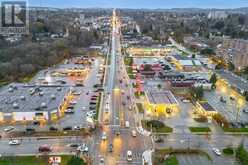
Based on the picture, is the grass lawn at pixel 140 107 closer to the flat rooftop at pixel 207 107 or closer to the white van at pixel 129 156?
the flat rooftop at pixel 207 107

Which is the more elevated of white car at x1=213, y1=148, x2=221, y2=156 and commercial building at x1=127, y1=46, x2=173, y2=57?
commercial building at x1=127, y1=46, x2=173, y2=57

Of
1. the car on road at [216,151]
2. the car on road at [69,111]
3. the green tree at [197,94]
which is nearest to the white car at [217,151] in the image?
the car on road at [216,151]

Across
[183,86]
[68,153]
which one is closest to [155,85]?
[183,86]

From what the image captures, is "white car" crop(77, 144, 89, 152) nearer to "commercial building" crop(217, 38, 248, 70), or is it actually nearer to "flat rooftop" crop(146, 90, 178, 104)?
"flat rooftop" crop(146, 90, 178, 104)

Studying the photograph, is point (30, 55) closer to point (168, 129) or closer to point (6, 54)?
point (6, 54)

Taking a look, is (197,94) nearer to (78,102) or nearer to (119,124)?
(119,124)

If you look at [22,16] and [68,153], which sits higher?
[22,16]

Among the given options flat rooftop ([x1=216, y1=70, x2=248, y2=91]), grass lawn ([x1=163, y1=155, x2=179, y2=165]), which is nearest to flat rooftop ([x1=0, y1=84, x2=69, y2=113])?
grass lawn ([x1=163, y1=155, x2=179, y2=165])
